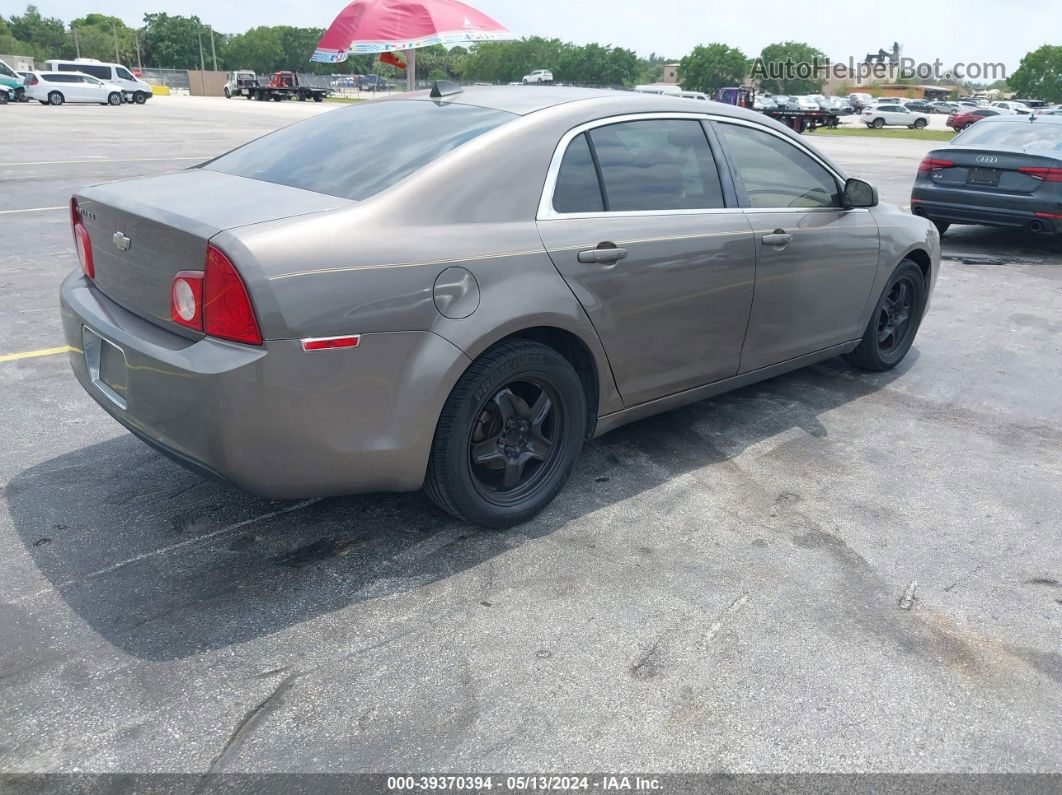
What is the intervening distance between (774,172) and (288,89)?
63149mm

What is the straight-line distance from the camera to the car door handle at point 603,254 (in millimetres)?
3451

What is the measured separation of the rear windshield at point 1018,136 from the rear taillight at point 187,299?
9.62m

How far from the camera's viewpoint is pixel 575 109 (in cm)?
368

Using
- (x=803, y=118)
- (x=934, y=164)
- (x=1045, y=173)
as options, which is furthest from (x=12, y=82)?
(x=1045, y=173)

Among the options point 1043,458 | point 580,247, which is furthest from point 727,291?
point 1043,458

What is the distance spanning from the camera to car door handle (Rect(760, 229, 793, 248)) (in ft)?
13.8

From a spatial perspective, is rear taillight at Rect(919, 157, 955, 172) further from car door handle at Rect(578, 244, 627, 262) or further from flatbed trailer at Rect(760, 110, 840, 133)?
flatbed trailer at Rect(760, 110, 840, 133)

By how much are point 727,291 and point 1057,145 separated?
7.70m

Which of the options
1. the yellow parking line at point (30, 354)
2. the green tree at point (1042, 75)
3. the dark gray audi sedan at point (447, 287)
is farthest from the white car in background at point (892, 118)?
the green tree at point (1042, 75)

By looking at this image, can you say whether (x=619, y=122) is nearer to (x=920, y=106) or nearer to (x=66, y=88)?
(x=66, y=88)

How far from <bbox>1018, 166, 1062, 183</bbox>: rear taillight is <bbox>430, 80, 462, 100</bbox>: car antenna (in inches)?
302

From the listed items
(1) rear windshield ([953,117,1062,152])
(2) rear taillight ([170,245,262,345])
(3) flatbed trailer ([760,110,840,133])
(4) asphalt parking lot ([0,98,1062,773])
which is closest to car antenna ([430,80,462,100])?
(2) rear taillight ([170,245,262,345])

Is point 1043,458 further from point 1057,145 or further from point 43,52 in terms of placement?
point 43,52

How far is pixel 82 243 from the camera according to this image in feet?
11.7
